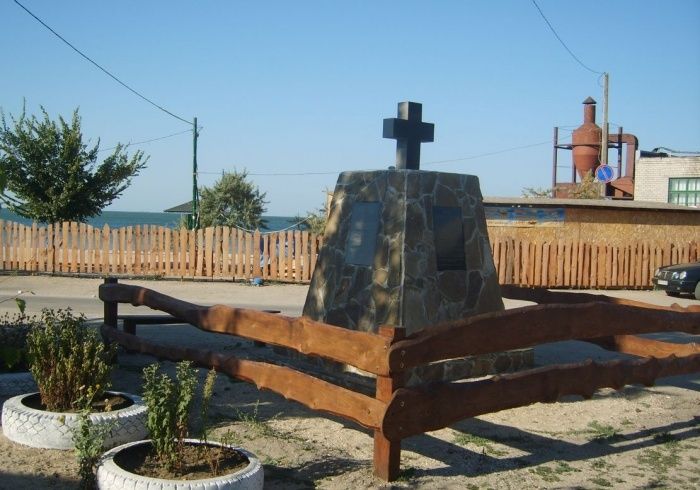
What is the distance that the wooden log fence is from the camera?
481cm

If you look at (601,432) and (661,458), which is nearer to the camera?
(661,458)

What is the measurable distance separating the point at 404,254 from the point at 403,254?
0.01 meters

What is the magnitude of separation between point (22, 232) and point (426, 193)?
1829 cm

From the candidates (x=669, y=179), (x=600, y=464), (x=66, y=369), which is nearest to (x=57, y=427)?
(x=66, y=369)

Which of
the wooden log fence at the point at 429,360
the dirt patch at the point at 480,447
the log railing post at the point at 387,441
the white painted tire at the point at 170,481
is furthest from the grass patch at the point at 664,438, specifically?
the white painted tire at the point at 170,481

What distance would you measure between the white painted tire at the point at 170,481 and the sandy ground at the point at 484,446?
1.83ft

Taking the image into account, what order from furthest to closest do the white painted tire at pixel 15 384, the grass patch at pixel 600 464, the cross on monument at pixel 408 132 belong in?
1. the cross on monument at pixel 408 132
2. the white painted tire at pixel 15 384
3. the grass patch at pixel 600 464

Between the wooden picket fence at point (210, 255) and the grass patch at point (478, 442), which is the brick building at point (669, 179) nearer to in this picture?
the wooden picket fence at point (210, 255)

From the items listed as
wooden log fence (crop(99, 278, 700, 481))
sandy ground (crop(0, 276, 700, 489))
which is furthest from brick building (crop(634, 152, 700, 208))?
wooden log fence (crop(99, 278, 700, 481))

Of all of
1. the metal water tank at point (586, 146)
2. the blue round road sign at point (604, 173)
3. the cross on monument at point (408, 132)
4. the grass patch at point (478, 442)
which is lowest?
the grass patch at point (478, 442)

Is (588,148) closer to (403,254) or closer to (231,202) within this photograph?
(231,202)

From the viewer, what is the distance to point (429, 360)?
4.88 m

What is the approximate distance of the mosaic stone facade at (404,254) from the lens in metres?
7.92

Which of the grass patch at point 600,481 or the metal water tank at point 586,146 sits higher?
the metal water tank at point 586,146
